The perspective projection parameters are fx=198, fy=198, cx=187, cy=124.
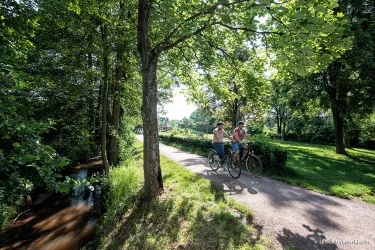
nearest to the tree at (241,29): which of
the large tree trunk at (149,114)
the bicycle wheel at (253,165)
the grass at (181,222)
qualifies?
the large tree trunk at (149,114)

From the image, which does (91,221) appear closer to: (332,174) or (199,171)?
(199,171)

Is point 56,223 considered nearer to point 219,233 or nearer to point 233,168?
point 219,233

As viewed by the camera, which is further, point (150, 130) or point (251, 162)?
point (251, 162)

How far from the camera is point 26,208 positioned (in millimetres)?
7895

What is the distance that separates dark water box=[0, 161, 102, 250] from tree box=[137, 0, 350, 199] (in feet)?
7.96

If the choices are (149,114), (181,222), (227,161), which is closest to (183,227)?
(181,222)

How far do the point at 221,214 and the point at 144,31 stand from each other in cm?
524

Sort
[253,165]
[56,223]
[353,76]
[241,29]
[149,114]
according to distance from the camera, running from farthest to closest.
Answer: [353,76]
[253,165]
[56,223]
[149,114]
[241,29]

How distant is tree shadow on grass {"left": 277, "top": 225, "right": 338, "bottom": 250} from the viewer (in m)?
3.45

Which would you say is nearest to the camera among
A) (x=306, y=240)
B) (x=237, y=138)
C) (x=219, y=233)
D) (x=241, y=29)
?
(x=306, y=240)

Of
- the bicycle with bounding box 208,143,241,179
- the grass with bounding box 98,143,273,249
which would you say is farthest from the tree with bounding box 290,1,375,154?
the grass with bounding box 98,143,273,249

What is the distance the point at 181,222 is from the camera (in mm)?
4703

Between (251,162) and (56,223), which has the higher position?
(251,162)

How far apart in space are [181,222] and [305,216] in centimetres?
284
